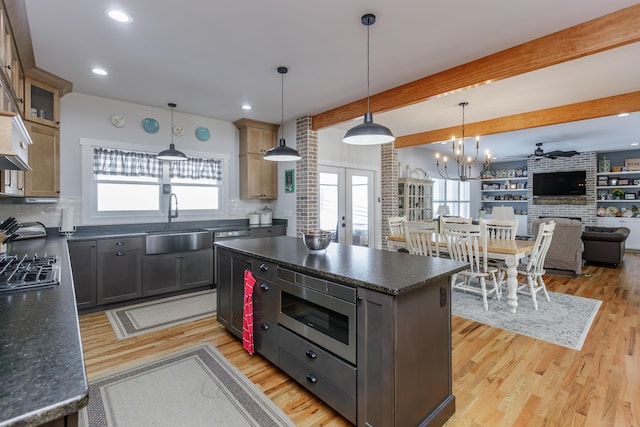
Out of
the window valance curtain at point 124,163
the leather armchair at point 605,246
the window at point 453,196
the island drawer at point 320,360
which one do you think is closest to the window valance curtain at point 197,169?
the window valance curtain at point 124,163

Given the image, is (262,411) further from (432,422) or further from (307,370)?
(432,422)

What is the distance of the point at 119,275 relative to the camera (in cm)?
387

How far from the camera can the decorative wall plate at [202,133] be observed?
5.04 metres

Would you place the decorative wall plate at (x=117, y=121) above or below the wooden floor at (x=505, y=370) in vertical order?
above

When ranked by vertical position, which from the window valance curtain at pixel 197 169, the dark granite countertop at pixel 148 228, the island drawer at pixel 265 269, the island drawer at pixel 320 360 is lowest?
the island drawer at pixel 320 360

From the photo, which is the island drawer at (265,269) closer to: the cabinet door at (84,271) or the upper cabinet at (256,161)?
the cabinet door at (84,271)

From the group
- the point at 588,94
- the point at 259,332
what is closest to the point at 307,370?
the point at 259,332

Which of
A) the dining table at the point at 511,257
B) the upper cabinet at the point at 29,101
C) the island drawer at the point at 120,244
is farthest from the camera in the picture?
the island drawer at the point at 120,244

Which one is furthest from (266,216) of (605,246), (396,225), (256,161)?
(605,246)

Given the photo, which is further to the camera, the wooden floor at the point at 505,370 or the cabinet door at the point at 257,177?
the cabinet door at the point at 257,177

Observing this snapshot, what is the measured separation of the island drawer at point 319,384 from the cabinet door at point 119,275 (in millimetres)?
2627

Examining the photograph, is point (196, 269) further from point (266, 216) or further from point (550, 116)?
point (550, 116)

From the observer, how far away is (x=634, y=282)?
197 inches

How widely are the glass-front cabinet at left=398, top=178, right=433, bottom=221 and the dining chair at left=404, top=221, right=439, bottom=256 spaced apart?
10.1 ft
